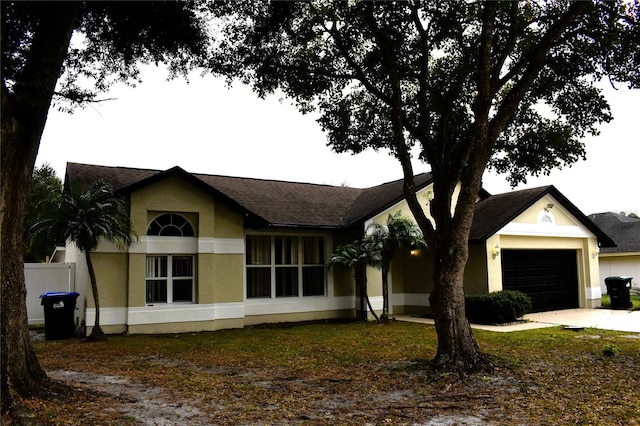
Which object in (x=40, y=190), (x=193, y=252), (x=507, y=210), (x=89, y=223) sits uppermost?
(x=40, y=190)

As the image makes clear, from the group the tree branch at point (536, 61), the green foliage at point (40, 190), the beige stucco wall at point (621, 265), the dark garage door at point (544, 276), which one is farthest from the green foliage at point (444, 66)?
the beige stucco wall at point (621, 265)

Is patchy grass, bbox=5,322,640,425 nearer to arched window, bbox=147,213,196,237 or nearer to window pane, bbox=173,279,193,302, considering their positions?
window pane, bbox=173,279,193,302

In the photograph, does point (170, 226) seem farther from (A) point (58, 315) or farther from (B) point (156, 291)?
(A) point (58, 315)

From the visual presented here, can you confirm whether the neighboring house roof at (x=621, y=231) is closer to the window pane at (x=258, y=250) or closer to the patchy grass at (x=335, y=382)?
the patchy grass at (x=335, y=382)

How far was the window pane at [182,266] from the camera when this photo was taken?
46.6 feet

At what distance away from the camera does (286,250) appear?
54.2 feet

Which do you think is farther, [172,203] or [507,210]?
[507,210]

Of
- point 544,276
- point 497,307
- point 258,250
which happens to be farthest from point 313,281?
point 544,276

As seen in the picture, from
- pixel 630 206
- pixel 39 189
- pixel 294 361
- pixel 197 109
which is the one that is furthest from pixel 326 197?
pixel 630 206

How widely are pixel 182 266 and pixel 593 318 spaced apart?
12679 mm

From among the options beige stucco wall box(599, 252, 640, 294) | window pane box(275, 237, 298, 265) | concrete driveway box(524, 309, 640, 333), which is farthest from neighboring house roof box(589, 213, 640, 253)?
window pane box(275, 237, 298, 265)

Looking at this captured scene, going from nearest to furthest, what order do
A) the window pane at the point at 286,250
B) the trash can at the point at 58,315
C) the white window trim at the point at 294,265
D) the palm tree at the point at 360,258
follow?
the trash can at the point at 58,315 → the palm tree at the point at 360,258 → the white window trim at the point at 294,265 → the window pane at the point at 286,250

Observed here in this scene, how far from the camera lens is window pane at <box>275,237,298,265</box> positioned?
53.8 ft

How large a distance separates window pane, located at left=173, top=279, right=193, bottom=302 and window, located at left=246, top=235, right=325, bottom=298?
2.02 metres
